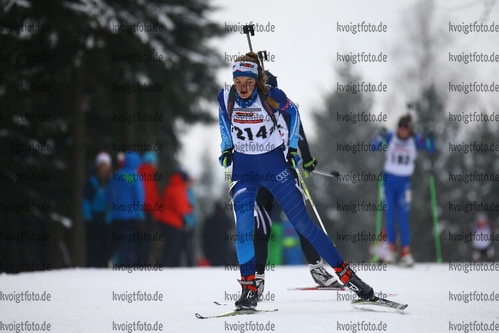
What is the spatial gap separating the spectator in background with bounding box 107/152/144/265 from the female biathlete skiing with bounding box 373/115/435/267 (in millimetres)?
4034

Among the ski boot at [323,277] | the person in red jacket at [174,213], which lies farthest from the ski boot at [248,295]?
the person in red jacket at [174,213]

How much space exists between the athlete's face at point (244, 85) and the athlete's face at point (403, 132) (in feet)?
20.0

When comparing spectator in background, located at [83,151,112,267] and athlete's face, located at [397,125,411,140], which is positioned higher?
athlete's face, located at [397,125,411,140]

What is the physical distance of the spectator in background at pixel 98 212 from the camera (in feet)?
38.7

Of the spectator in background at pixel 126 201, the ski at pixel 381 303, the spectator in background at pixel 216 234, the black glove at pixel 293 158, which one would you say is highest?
the black glove at pixel 293 158

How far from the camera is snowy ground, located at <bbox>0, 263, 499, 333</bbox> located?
5043 mm

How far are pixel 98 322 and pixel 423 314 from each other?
257 centimetres

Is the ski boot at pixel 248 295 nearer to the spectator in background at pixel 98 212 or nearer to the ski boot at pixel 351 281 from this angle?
the ski boot at pixel 351 281

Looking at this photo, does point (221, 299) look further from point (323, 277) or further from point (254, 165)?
point (254, 165)

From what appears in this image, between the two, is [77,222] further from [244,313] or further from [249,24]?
[244,313]

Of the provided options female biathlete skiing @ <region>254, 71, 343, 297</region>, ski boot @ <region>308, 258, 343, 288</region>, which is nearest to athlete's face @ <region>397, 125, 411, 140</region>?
female biathlete skiing @ <region>254, 71, 343, 297</region>

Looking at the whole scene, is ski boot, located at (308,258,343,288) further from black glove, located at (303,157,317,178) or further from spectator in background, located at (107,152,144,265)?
spectator in background, located at (107,152,144,265)

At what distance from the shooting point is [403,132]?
1131 centimetres

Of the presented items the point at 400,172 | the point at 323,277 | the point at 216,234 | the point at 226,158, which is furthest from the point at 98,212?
the point at 226,158
